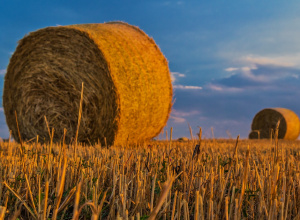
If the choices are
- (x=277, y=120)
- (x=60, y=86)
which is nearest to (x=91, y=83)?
(x=60, y=86)

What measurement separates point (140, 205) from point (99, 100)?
15.2 feet

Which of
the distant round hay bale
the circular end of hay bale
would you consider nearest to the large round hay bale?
the distant round hay bale

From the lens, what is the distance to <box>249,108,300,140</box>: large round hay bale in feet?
45.3

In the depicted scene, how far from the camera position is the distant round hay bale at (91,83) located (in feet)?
20.0

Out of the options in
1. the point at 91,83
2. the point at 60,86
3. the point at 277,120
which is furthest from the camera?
the point at 277,120

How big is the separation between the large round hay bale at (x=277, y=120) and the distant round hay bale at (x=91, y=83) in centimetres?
814

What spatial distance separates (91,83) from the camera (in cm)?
623

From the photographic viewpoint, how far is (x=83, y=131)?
6.48m

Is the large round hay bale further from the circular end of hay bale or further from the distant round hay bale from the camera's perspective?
the circular end of hay bale

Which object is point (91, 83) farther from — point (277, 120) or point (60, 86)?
point (277, 120)

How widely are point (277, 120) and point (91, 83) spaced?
34.1ft

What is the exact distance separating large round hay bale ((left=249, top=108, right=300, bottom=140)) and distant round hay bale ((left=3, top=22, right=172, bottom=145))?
8139mm

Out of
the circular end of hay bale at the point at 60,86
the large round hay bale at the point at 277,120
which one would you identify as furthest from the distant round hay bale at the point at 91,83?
the large round hay bale at the point at 277,120

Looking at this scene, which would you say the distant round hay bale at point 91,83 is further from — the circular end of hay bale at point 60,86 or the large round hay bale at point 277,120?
the large round hay bale at point 277,120
